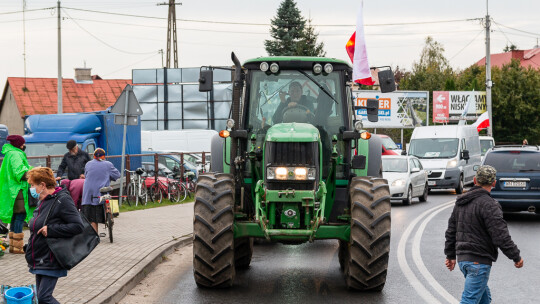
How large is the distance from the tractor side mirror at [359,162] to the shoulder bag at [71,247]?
14.4 feet

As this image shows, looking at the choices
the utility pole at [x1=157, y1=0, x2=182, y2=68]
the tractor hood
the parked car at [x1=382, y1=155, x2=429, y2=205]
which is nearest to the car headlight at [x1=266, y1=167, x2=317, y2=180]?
the tractor hood

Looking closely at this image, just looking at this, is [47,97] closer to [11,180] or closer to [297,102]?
[11,180]

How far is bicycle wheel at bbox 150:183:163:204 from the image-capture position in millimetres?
25094

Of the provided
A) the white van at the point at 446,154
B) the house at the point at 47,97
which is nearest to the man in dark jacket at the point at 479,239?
the white van at the point at 446,154

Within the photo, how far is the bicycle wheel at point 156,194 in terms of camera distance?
25.1 metres

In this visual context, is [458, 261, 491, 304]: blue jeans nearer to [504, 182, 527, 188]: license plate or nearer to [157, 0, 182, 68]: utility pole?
[504, 182, 527, 188]: license plate

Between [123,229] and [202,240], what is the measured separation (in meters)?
7.30

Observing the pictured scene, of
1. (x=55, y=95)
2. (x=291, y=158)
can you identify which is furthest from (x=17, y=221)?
(x=55, y=95)

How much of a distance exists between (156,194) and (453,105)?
4150cm

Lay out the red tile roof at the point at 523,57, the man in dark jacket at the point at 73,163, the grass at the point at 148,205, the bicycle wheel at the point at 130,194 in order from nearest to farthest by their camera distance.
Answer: the man in dark jacket at the point at 73,163 → the grass at the point at 148,205 → the bicycle wheel at the point at 130,194 → the red tile roof at the point at 523,57

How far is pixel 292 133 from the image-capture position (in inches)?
377

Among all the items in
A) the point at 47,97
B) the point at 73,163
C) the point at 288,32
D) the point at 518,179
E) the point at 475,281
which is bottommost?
the point at 475,281

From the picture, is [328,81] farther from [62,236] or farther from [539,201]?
[539,201]

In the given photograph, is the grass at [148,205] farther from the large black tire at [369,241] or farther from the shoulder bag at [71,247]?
the shoulder bag at [71,247]
